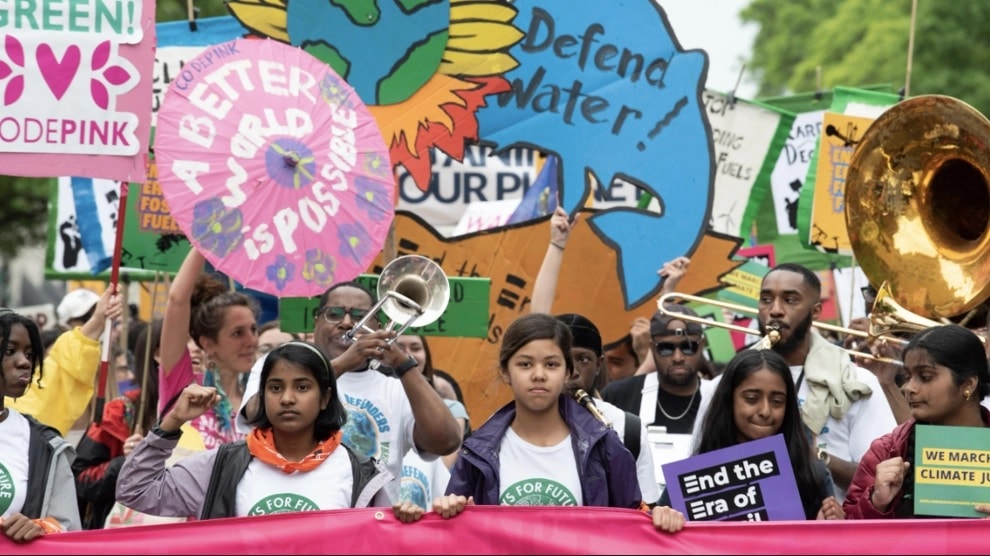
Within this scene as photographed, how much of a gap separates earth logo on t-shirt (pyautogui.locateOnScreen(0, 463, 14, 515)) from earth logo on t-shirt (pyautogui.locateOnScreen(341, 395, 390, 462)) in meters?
1.22

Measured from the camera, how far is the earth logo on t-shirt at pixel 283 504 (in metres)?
5.06

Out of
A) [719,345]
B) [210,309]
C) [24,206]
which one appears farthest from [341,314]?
[24,206]

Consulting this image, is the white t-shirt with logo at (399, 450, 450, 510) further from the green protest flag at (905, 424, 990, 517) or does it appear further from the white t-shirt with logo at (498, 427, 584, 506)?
the green protest flag at (905, 424, 990, 517)

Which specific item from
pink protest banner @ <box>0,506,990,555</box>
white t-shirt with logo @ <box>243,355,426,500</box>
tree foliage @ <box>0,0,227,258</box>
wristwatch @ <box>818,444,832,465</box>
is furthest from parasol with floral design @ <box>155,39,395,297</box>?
tree foliage @ <box>0,0,227,258</box>

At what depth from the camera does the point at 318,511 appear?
4805 millimetres

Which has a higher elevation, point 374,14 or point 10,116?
point 374,14

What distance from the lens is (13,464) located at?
5.17 metres

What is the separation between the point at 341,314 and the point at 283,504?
122cm

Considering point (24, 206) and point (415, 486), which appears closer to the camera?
point (415, 486)

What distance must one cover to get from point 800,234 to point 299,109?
395cm

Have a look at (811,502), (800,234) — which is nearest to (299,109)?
(811,502)

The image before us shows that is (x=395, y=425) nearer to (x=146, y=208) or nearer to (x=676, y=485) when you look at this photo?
(x=676, y=485)

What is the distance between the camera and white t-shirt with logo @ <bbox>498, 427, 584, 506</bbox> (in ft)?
16.7

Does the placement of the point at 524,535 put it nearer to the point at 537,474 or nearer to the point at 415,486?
the point at 537,474
